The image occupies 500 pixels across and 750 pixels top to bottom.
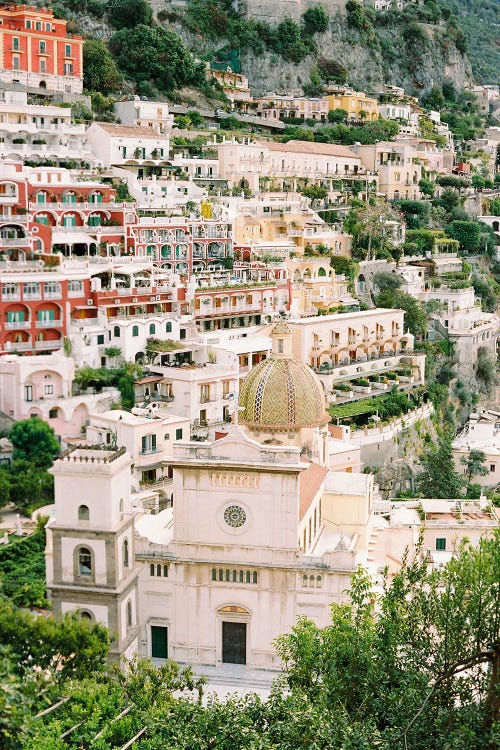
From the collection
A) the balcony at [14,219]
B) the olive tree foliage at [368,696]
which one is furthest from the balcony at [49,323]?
the olive tree foliage at [368,696]

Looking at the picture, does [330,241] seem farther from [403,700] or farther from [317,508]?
[403,700]

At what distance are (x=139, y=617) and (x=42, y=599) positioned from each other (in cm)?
287

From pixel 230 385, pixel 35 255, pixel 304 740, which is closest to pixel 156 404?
pixel 230 385

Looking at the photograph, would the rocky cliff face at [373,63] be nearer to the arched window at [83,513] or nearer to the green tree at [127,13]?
the green tree at [127,13]

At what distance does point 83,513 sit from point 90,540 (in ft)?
2.44

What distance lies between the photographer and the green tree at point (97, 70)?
8575 centimetres

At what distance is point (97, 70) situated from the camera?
8619 centimetres

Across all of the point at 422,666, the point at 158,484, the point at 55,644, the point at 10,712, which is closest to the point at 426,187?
the point at 158,484

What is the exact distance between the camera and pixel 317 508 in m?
36.6

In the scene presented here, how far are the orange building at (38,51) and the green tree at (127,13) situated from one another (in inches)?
660

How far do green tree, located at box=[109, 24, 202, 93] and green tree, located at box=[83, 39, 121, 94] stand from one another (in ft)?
18.6

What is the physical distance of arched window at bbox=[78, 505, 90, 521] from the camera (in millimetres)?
30062

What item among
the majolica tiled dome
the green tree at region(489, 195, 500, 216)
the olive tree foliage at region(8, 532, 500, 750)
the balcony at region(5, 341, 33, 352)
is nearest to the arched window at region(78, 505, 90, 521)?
the olive tree foliage at region(8, 532, 500, 750)

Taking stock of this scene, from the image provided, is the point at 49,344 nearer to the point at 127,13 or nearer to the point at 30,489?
the point at 30,489
